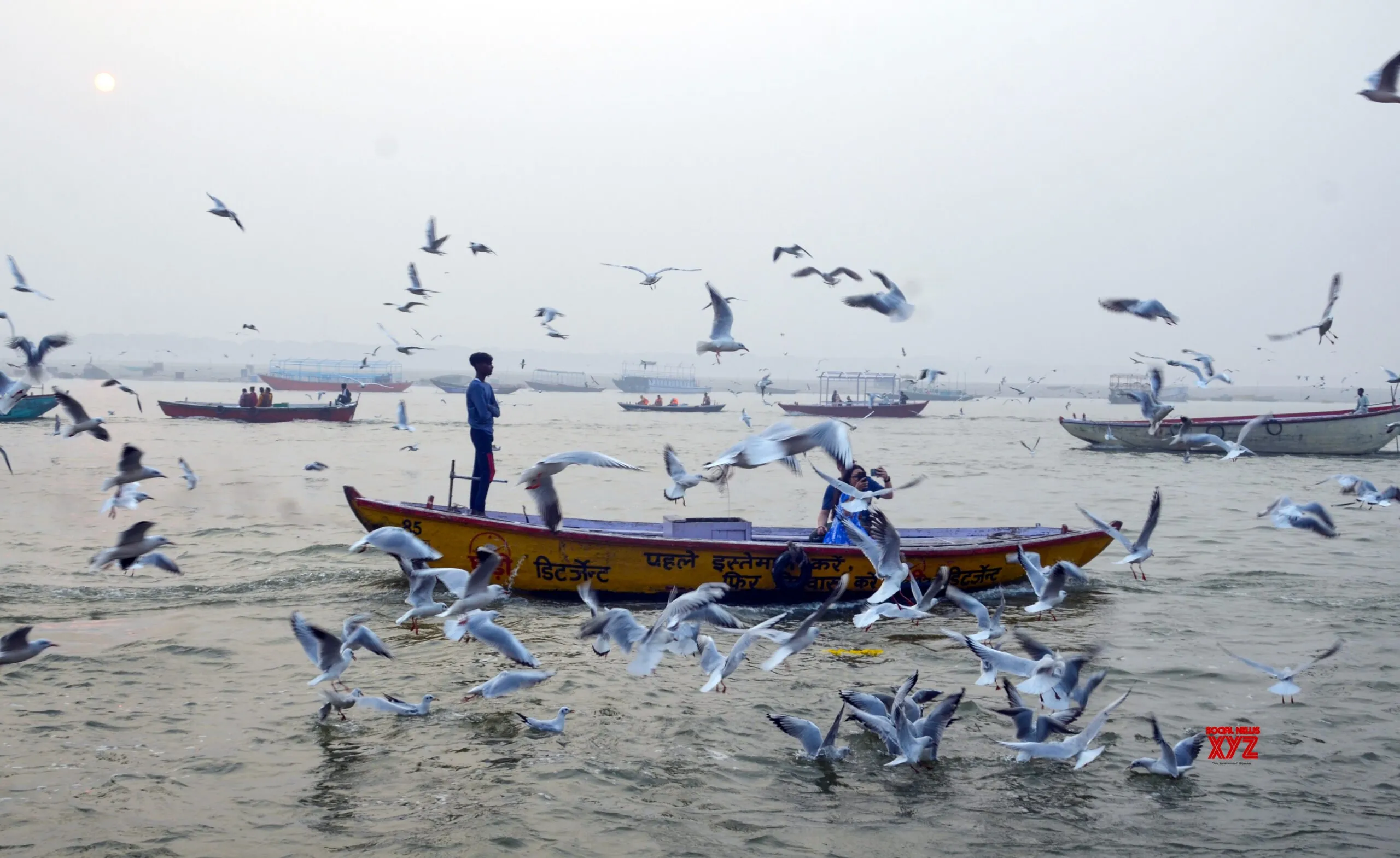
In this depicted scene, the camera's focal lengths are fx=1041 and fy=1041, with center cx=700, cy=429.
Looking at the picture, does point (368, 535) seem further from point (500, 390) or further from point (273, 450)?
point (500, 390)

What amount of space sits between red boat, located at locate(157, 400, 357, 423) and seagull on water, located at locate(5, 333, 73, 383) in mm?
35722

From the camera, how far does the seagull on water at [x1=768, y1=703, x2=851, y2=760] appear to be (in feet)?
24.3

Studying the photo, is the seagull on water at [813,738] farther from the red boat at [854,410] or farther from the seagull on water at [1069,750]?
the red boat at [854,410]

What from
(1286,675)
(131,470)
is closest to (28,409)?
(131,470)

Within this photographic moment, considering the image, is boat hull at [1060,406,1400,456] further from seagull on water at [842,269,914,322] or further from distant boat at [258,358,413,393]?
distant boat at [258,358,413,393]

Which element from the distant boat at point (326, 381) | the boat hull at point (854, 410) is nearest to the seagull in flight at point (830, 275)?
the boat hull at point (854, 410)

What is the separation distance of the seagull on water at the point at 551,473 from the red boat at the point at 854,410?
5159 centimetres

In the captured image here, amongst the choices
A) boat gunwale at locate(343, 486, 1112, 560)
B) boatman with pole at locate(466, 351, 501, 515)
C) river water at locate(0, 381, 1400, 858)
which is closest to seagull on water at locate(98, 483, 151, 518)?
river water at locate(0, 381, 1400, 858)

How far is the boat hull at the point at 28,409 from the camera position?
146 ft

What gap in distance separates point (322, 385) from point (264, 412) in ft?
226

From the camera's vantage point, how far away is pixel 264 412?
155ft

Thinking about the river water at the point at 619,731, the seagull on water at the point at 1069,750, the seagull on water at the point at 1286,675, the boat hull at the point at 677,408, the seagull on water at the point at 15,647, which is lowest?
the river water at the point at 619,731

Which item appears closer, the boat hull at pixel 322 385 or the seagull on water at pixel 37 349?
the seagull on water at pixel 37 349

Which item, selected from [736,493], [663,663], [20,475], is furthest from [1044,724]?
[20,475]
